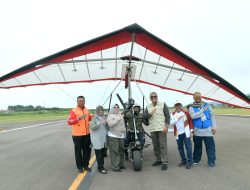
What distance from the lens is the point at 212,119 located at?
7406mm

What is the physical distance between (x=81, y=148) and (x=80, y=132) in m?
0.40

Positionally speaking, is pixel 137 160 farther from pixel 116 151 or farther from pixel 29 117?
pixel 29 117

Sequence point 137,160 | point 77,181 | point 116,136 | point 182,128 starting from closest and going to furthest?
point 77,181
point 137,160
point 116,136
point 182,128

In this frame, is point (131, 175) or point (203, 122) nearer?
point (131, 175)

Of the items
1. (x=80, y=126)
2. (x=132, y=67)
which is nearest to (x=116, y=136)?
(x=80, y=126)

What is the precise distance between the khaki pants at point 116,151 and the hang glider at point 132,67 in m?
2.32

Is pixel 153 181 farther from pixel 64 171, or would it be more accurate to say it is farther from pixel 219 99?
pixel 219 99

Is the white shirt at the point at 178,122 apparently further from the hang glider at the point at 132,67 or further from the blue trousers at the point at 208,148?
the hang glider at the point at 132,67

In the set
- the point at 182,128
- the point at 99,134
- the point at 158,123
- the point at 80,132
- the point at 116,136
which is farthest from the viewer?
the point at 182,128

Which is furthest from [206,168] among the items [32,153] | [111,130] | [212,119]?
[32,153]

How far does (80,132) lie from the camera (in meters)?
7.05

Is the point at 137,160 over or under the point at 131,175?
over

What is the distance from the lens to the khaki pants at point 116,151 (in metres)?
7.08

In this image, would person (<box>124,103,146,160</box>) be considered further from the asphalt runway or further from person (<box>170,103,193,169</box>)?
person (<box>170,103,193,169</box>)
